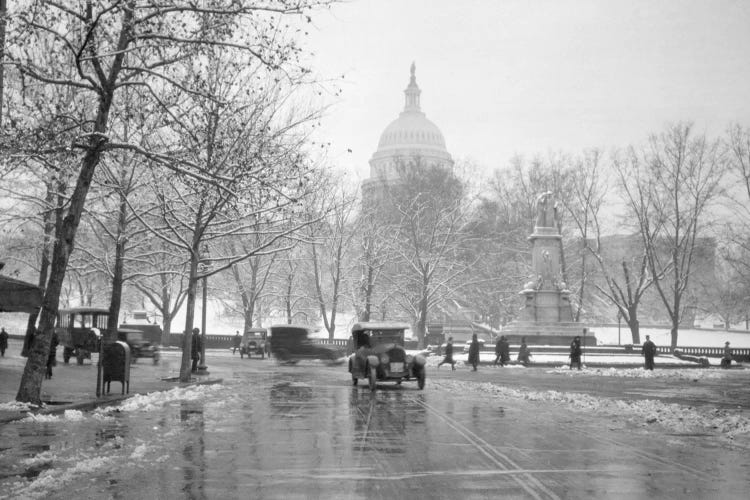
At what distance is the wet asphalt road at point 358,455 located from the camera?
27.6ft

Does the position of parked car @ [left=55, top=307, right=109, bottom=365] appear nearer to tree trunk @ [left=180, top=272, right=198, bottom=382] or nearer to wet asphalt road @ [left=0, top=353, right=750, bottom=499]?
tree trunk @ [left=180, top=272, right=198, bottom=382]

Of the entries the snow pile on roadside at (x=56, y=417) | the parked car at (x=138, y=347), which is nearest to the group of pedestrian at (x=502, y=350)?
the parked car at (x=138, y=347)

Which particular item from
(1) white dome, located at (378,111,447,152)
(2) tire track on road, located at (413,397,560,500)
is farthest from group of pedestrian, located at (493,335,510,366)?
(1) white dome, located at (378,111,447,152)

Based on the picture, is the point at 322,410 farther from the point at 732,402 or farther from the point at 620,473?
the point at 732,402

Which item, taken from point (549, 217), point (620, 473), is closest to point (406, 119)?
point (549, 217)

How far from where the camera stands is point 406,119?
6688 inches

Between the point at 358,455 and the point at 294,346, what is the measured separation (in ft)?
110

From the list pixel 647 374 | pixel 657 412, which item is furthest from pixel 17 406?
pixel 647 374

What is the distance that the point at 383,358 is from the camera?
80.0ft

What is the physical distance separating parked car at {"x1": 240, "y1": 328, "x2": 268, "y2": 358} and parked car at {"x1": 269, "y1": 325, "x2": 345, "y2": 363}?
7834 millimetres

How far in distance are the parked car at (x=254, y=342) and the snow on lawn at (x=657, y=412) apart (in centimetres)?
3060

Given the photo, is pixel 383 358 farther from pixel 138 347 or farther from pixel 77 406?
pixel 138 347

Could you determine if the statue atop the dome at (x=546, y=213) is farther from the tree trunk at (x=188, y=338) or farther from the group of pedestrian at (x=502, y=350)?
the tree trunk at (x=188, y=338)

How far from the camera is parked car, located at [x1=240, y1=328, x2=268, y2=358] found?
52.2 m
